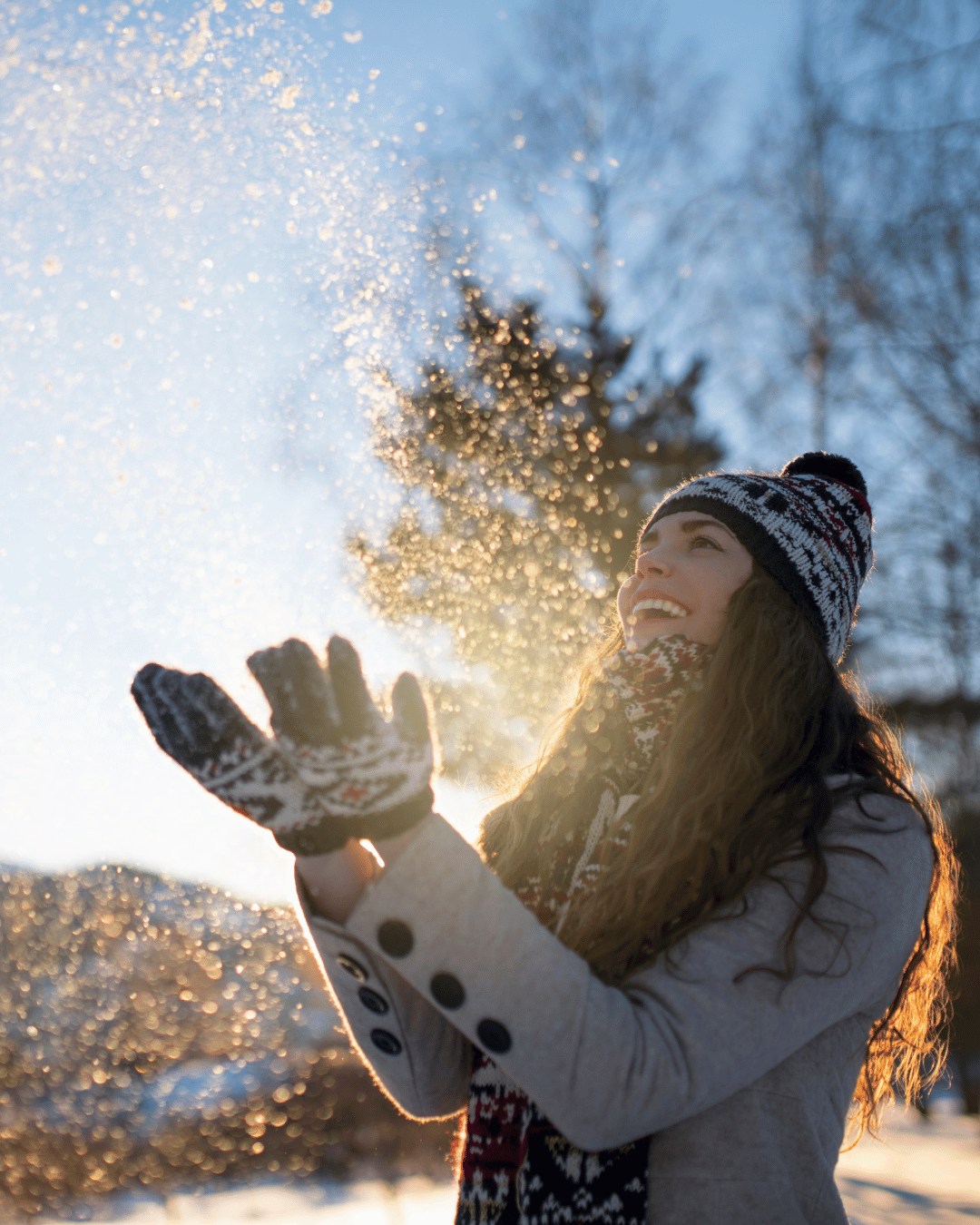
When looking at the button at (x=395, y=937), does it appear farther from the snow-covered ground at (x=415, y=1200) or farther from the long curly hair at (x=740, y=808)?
the snow-covered ground at (x=415, y=1200)

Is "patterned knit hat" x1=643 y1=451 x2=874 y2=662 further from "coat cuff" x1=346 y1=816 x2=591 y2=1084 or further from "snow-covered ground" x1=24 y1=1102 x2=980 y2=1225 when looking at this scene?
"snow-covered ground" x1=24 y1=1102 x2=980 y2=1225

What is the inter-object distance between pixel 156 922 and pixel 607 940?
1748 mm

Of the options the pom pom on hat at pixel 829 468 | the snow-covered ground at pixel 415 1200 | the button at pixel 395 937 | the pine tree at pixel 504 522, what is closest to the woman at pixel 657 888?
the button at pixel 395 937

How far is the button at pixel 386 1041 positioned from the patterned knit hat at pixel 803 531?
0.91 metres

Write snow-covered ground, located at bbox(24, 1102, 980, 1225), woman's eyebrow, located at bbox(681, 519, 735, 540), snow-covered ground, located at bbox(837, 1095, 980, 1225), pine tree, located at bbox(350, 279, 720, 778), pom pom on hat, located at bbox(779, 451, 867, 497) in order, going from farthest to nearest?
1. snow-covered ground, located at bbox(837, 1095, 980, 1225)
2. snow-covered ground, located at bbox(24, 1102, 980, 1225)
3. pine tree, located at bbox(350, 279, 720, 778)
4. pom pom on hat, located at bbox(779, 451, 867, 497)
5. woman's eyebrow, located at bbox(681, 519, 735, 540)

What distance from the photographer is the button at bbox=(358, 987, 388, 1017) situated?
113cm

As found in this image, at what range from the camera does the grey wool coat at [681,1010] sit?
844 millimetres

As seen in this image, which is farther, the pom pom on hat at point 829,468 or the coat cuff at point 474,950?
the pom pom on hat at point 829,468

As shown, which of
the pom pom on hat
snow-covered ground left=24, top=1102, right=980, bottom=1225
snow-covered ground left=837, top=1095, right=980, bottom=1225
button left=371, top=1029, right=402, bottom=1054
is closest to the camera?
button left=371, top=1029, right=402, bottom=1054

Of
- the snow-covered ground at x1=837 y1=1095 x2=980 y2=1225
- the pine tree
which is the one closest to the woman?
the pine tree

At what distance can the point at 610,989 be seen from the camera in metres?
0.89

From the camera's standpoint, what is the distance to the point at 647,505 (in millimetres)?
5312

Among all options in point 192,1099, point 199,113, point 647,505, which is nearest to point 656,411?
point 647,505

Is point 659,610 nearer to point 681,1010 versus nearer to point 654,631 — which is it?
point 654,631
